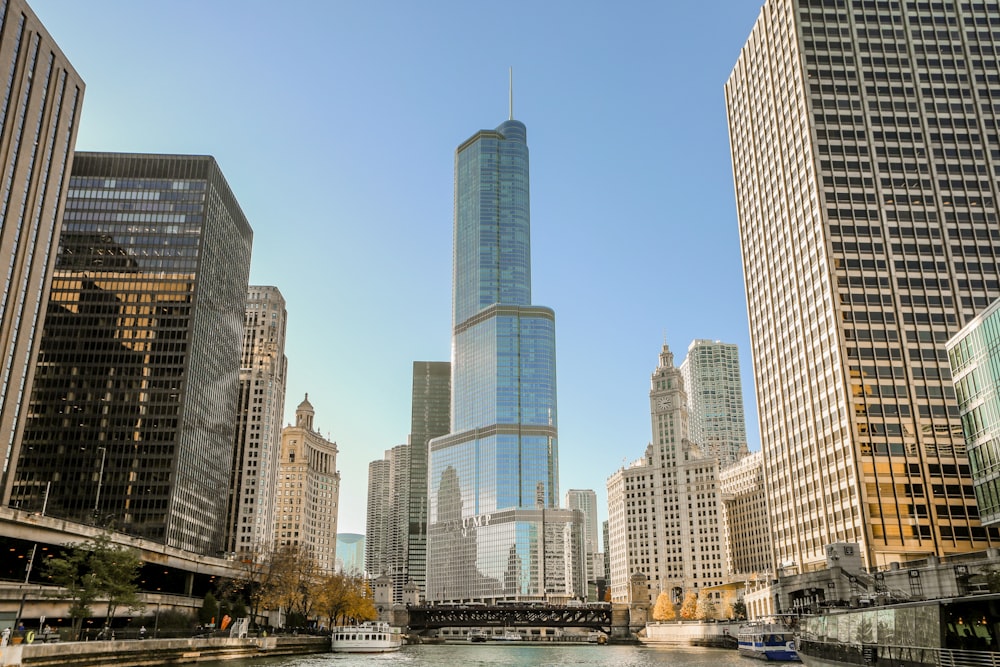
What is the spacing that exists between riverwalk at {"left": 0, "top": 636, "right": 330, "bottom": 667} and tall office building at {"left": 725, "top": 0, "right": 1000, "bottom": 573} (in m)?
92.6

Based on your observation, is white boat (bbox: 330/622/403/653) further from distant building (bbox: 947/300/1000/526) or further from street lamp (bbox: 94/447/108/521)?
distant building (bbox: 947/300/1000/526)

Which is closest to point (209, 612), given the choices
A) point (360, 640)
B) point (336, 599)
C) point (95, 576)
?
point (360, 640)

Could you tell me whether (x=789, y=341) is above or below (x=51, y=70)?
below

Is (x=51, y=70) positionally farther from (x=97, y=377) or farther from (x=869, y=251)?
(x=869, y=251)

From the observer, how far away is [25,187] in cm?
13100

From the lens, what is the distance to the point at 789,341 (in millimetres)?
161250

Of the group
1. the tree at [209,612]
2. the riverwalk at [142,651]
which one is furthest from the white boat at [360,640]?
the tree at [209,612]

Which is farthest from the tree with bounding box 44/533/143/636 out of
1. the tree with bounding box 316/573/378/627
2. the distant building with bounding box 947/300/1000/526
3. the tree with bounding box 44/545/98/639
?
the distant building with bounding box 947/300/1000/526

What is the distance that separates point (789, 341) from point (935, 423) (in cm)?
3157

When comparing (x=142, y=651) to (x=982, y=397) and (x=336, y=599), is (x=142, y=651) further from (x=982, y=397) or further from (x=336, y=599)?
(x=982, y=397)

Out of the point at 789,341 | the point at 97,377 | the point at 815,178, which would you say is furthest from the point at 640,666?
the point at 97,377

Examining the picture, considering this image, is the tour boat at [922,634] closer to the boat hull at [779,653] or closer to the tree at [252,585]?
the boat hull at [779,653]

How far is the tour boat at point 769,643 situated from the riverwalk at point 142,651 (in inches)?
2842

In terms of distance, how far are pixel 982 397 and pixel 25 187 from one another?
5595 inches
